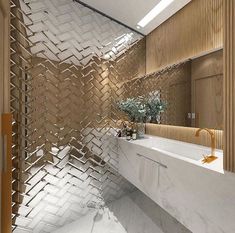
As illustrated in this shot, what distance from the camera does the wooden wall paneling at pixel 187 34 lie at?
6.48ft

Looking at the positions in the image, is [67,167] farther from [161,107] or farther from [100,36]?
[100,36]

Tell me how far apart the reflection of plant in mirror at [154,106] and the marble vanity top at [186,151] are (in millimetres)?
320

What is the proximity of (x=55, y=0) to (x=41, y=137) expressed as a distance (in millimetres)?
1569

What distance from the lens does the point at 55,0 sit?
229 centimetres

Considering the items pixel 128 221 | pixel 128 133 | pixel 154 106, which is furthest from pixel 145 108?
pixel 128 221

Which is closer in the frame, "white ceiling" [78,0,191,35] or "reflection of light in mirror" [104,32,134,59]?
"white ceiling" [78,0,191,35]

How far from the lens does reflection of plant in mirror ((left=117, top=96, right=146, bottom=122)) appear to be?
2.80 metres

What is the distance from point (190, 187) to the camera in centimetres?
143
